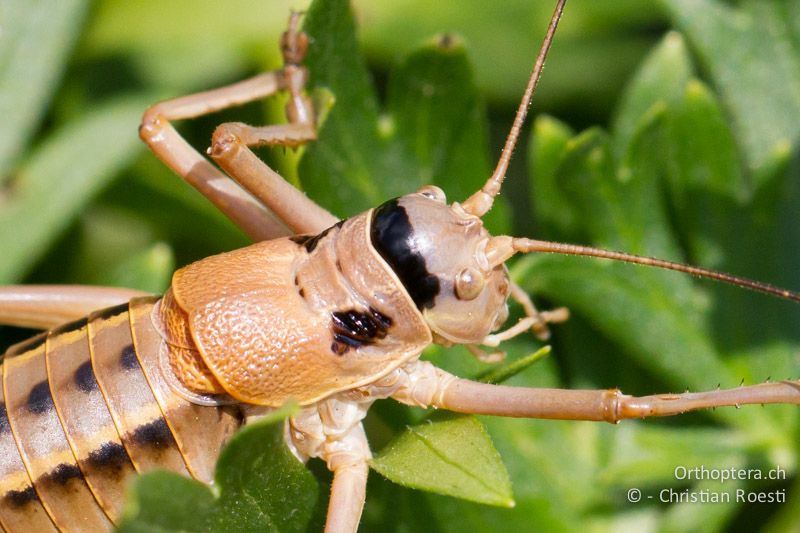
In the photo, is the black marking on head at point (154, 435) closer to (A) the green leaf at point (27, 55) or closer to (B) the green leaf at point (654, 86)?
(A) the green leaf at point (27, 55)

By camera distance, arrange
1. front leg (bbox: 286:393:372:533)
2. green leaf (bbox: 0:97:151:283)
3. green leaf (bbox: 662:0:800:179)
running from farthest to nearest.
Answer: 1. green leaf (bbox: 0:97:151:283)
2. green leaf (bbox: 662:0:800:179)
3. front leg (bbox: 286:393:372:533)

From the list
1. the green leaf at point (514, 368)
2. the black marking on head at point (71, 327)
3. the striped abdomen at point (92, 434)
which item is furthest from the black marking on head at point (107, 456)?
the green leaf at point (514, 368)

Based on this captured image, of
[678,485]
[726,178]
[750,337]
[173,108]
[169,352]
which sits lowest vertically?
[678,485]

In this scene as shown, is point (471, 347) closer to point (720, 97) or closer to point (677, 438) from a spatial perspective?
point (677, 438)

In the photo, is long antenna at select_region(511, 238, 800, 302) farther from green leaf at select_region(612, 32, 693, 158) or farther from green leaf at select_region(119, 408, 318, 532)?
green leaf at select_region(119, 408, 318, 532)

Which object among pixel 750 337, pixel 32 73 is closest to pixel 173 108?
pixel 32 73

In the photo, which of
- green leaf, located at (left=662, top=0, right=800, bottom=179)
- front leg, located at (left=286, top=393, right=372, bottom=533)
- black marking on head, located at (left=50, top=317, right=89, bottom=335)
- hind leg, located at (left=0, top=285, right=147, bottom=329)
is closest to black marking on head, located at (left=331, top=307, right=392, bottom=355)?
front leg, located at (left=286, top=393, right=372, bottom=533)

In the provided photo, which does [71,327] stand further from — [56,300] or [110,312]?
[56,300]
